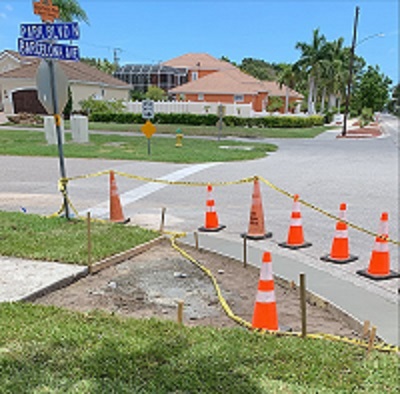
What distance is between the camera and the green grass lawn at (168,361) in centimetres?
260

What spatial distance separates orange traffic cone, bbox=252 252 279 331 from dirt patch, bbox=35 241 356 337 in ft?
0.79

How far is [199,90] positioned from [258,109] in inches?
340

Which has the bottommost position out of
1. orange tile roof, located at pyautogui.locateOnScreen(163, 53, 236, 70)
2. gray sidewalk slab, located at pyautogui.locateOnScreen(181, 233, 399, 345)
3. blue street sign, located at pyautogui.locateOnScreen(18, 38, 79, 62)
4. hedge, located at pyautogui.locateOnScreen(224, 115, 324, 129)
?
gray sidewalk slab, located at pyautogui.locateOnScreen(181, 233, 399, 345)

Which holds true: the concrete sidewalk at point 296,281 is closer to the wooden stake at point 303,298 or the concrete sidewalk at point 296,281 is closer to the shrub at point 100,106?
the wooden stake at point 303,298

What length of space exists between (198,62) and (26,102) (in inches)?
1435

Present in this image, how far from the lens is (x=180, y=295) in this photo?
4297 mm

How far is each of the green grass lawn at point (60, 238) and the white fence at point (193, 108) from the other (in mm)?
33213

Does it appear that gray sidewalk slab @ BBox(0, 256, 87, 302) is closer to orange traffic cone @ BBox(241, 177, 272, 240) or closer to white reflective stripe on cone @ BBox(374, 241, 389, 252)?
orange traffic cone @ BBox(241, 177, 272, 240)

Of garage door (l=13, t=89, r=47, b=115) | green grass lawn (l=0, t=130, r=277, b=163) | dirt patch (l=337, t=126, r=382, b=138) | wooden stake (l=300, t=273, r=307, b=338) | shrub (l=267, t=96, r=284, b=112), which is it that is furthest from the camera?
shrub (l=267, t=96, r=284, b=112)

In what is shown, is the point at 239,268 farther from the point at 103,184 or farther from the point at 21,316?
the point at 103,184

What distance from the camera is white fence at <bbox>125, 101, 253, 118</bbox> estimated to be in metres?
38.8

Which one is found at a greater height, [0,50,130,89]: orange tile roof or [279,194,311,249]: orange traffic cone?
[0,50,130,89]: orange tile roof

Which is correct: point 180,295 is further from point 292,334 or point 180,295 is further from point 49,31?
point 49,31

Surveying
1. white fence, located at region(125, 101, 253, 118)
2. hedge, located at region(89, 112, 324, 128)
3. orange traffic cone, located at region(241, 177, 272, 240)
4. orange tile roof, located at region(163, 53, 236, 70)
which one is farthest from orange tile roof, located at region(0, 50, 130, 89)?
orange traffic cone, located at region(241, 177, 272, 240)
